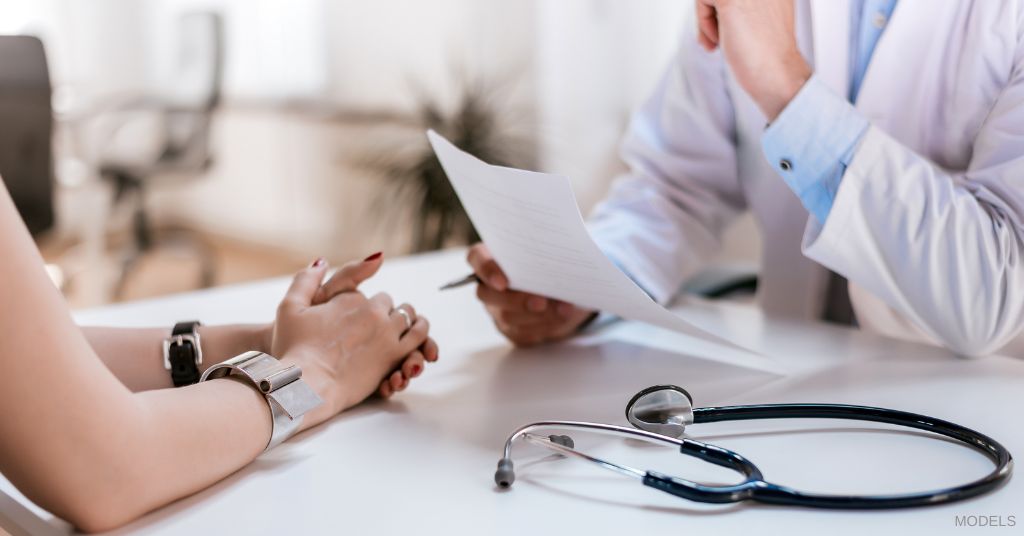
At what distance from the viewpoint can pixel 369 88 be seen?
14.0ft

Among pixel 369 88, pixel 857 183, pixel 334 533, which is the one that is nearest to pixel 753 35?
pixel 857 183

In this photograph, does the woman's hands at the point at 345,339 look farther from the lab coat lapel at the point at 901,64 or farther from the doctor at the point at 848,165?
the lab coat lapel at the point at 901,64

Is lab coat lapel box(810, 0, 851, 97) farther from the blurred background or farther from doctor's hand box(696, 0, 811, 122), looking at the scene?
the blurred background

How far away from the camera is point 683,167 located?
1.24 m

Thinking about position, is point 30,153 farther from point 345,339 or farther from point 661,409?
point 661,409

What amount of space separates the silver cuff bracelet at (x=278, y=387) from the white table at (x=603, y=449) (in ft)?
0.08

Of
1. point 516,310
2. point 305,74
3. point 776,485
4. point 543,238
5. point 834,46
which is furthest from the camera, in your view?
point 305,74

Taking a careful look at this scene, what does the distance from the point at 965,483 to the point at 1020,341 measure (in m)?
0.53

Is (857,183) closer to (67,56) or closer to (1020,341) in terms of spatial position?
(1020,341)

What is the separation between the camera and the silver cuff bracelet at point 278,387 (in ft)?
2.21

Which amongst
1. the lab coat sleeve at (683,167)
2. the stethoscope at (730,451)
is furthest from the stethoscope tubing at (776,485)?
the lab coat sleeve at (683,167)

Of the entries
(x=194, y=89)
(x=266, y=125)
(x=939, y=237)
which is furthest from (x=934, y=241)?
(x=266, y=125)

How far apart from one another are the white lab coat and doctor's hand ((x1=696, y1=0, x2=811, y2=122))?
9cm

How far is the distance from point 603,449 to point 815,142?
381 millimetres
